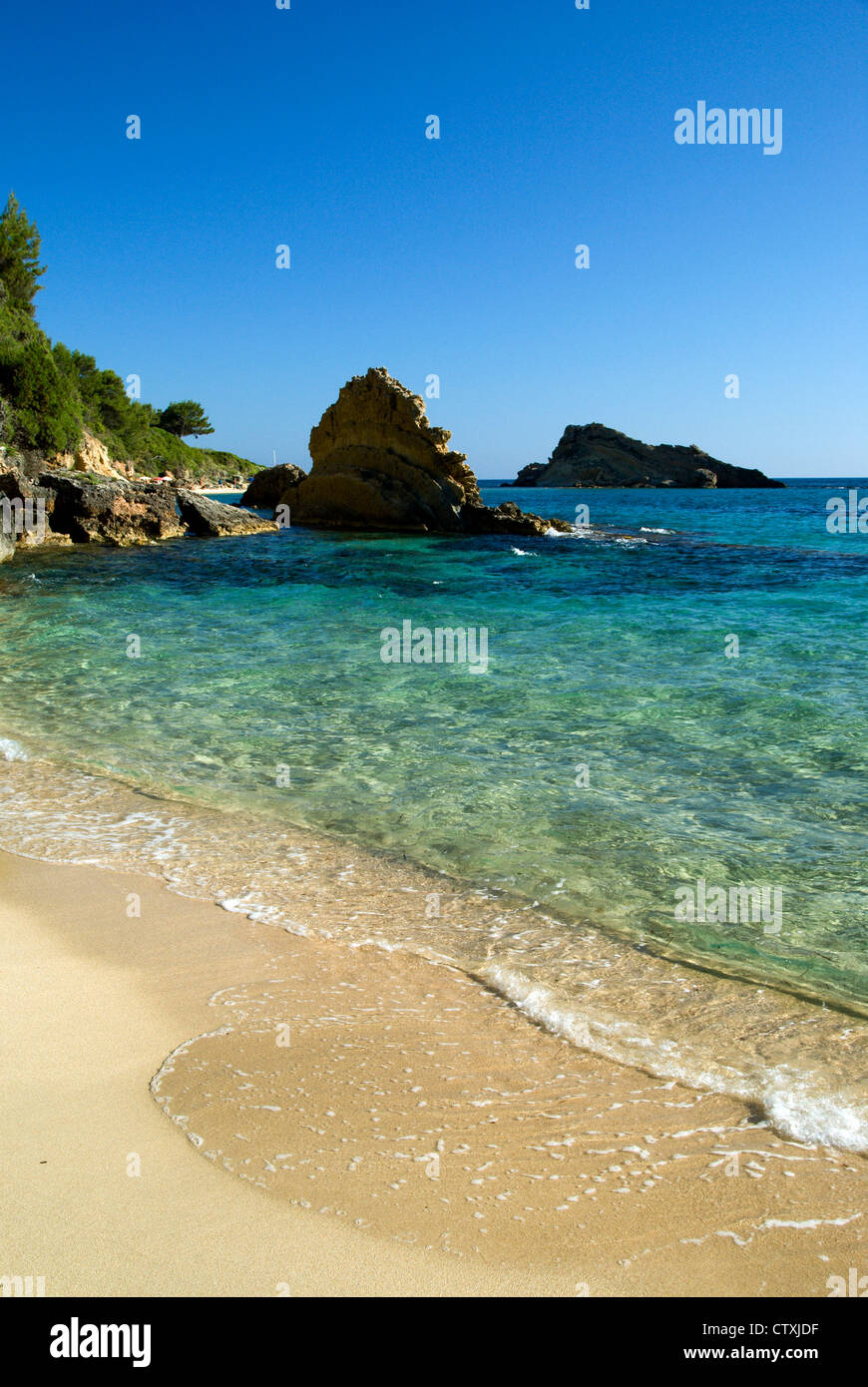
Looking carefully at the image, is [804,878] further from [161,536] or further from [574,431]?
[574,431]

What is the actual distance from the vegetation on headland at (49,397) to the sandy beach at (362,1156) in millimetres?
34128

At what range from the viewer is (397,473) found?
3919 centimetres

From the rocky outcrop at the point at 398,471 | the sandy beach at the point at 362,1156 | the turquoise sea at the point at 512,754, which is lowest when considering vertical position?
the sandy beach at the point at 362,1156

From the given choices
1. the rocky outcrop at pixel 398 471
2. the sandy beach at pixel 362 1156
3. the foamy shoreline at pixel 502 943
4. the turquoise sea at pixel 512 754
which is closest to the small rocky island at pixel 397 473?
the rocky outcrop at pixel 398 471

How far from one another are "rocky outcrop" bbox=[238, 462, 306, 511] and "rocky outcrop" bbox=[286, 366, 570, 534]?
8884 millimetres

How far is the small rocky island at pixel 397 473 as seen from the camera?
38000mm

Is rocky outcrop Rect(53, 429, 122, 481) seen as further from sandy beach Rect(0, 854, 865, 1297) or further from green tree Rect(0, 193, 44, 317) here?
sandy beach Rect(0, 854, 865, 1297)

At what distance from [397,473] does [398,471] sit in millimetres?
108

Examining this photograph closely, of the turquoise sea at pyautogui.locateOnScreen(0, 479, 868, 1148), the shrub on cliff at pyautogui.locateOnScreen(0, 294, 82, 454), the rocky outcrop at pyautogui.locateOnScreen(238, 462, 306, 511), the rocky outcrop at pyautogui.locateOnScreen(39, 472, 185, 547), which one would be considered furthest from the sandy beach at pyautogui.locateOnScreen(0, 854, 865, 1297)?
the rocky outcrop at pyautogui.locateOnScreen(238, 462, 306, 511)

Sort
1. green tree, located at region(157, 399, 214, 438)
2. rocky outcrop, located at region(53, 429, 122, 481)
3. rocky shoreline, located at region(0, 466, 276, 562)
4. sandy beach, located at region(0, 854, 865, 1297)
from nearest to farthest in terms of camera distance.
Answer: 1. sandy beach, located at region(0, 854, 865, 1297)
2. rocky shoreline, located at region(0, 466, 276, 562)
3. rocky outcrop, located at region(53, 429, 122, 481)
4. green tree, located at region(157, 399, 214, 438)

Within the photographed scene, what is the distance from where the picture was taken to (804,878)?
5535 mm

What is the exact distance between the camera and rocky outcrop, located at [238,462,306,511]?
4941 cm

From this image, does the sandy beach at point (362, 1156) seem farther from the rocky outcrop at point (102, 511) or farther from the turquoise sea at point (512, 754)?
the rocky outcrop at point (102, 511)

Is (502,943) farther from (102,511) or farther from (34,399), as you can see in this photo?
(34,399)
